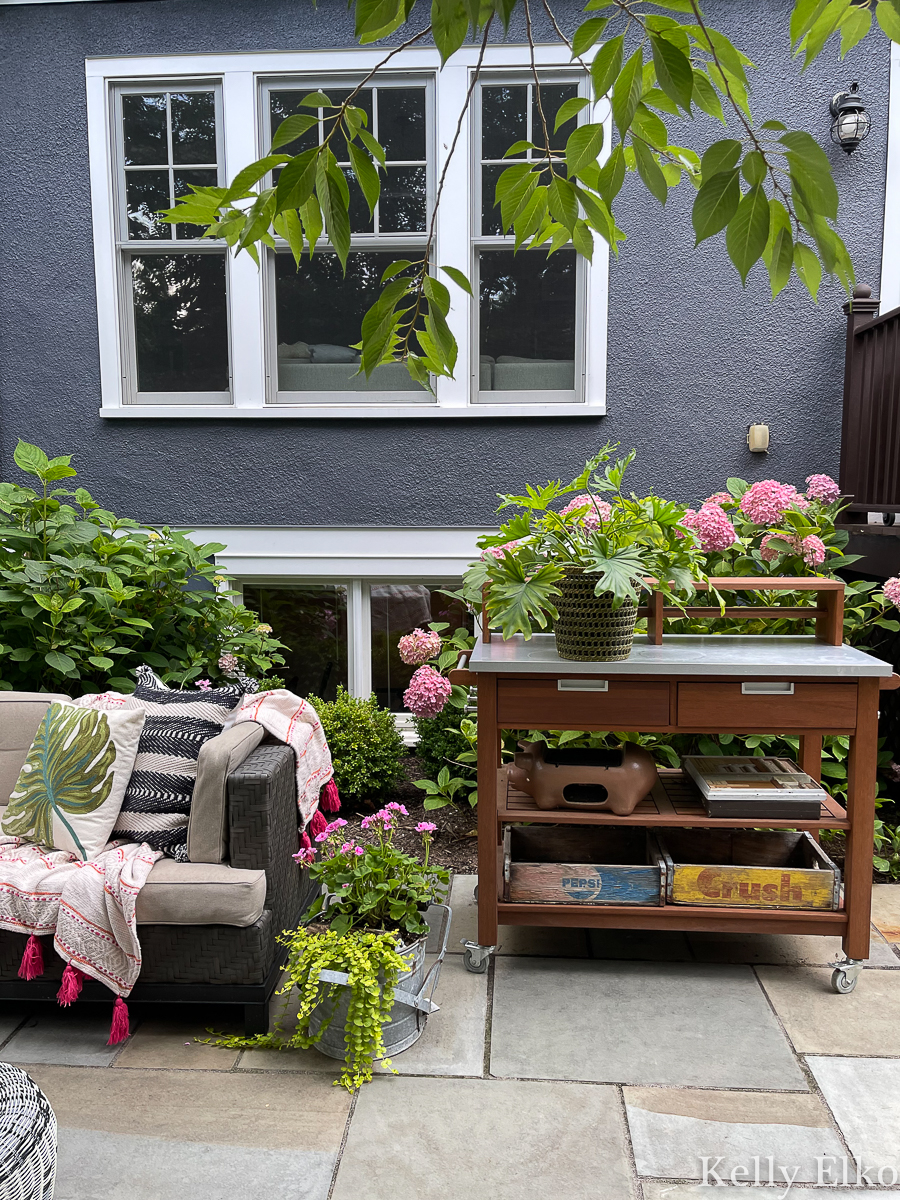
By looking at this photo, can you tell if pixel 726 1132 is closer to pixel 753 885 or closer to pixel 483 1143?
pixel 483 1143

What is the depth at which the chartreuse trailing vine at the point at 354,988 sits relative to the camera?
2297 millimetres

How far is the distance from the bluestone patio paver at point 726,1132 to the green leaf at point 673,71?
2115 millimetres

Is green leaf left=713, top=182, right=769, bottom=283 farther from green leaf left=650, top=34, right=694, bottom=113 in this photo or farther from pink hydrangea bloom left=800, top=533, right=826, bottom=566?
pink hydrangea bloom left=800, top=533, right=826, bottom=566

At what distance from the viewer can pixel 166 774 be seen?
9.20 feet

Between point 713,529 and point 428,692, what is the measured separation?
46.9 inches

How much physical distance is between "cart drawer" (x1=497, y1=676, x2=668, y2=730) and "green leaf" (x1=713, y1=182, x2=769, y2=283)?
190cm

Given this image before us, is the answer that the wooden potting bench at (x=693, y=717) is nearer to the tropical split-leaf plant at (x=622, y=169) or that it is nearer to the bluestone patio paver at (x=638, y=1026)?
the bluestone patio paver at (x=638, y=1026)

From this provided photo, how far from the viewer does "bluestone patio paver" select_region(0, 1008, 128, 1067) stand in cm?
242

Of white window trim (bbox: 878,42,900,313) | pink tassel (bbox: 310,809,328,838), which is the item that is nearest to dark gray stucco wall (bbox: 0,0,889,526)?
white window trim (bbox: 878,42,900,313)

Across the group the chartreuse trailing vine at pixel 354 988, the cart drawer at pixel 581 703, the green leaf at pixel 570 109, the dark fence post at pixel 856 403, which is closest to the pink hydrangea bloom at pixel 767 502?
the dark fence post at pixel 856 403

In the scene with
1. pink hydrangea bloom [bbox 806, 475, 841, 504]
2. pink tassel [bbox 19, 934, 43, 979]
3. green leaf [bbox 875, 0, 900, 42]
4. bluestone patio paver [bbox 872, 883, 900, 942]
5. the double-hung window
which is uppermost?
the double-hung window

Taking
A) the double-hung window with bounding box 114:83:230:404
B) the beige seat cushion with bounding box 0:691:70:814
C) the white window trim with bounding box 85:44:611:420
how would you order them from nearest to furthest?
the beige seat cushion with bounding box 0:691:70:814
the white window trim with bounding box 85:44:611:420
the double-hung window with bounding box 114:83:230:404

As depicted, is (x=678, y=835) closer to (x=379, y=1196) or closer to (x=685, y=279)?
(x=379, y=1196)

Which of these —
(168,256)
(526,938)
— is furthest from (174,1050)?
(168,256)
